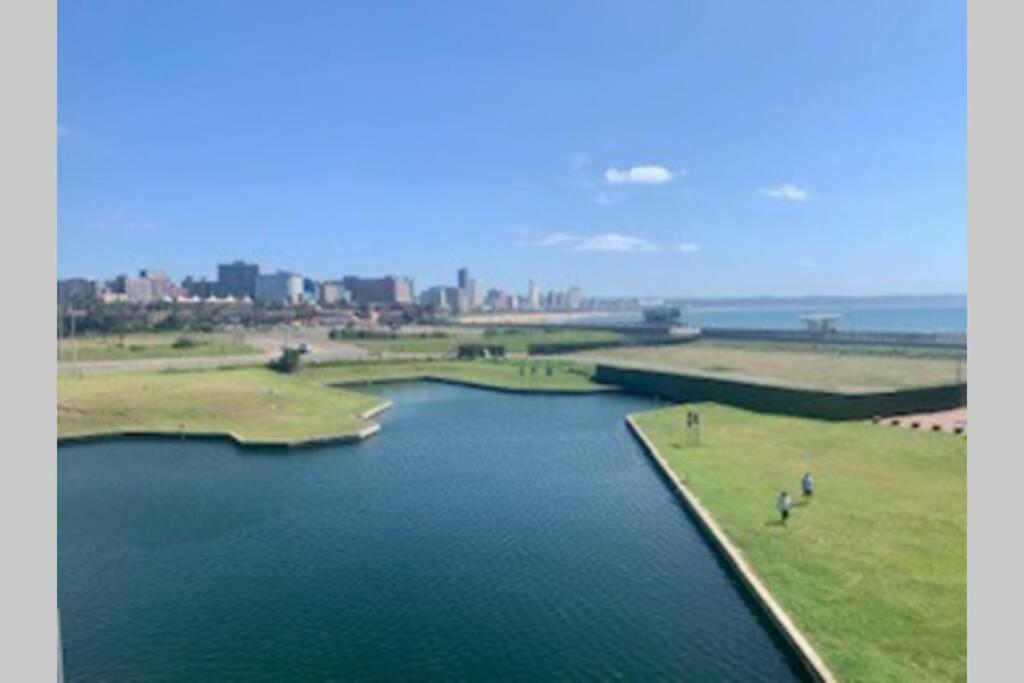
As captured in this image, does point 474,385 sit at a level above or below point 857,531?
above

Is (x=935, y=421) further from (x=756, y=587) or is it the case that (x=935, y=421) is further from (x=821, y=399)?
(x=756, y=587)

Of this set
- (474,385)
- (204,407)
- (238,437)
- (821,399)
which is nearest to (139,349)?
(474,385)

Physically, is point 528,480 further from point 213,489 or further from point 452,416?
point 452,416

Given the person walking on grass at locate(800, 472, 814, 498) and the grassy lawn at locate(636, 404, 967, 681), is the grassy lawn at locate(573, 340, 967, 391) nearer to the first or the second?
the grassy lawn at locate(636, 404, 967, 681)

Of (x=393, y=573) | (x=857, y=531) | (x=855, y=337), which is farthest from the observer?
(x=855, y=337)

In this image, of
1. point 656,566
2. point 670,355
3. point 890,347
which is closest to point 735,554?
point 656,566

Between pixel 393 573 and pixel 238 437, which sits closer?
pixel 393 573
